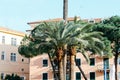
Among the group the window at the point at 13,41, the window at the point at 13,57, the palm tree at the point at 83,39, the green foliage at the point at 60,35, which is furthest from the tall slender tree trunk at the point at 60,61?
the window at the point at 13,41

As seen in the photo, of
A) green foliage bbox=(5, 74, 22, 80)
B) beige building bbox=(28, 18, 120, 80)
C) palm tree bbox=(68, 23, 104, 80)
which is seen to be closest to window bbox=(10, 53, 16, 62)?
beige building bbox=(28, 18, 120, 80)

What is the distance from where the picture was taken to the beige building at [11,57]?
7025cm

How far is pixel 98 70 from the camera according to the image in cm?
6819

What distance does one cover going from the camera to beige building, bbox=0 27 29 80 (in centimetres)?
7025

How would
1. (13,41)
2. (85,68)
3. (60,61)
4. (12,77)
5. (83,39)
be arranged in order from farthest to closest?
(13,41)
(85,68)
(12,77)
(83,39)
(60,61)

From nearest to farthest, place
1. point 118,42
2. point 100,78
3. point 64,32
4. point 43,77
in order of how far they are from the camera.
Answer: point 64,32 < point 118,42 < point 100,78 < point 43,77

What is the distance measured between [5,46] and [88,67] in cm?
1495

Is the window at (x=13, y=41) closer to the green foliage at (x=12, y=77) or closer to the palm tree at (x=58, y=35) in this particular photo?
the green foliage at (x=12, y=77)

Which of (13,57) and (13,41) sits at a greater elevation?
(13,41)

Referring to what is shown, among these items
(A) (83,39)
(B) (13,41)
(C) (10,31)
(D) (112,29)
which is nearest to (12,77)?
(B) (13,41)

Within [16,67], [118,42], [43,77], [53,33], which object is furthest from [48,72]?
[53,33]

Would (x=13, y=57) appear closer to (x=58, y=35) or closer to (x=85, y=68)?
(x=85, y=68)

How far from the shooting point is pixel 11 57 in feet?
236

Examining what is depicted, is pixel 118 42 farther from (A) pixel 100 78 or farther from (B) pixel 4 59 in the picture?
(B) pixel 4 59
